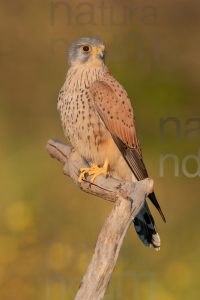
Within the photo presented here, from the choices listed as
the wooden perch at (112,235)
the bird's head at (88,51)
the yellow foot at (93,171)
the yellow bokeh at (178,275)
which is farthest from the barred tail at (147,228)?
the yellow bokeh at (178,275)

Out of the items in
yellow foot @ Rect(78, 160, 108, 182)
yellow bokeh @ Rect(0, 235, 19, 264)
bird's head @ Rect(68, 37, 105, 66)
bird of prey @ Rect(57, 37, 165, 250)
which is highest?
bird's head @ Rect(68, 37, 105, 66)

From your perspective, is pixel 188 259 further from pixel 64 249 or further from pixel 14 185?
pixel 14 185

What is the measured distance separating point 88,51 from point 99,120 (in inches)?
19.2

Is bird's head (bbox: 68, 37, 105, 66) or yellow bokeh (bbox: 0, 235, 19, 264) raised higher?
bird's head (bbox: 68, 37, 105, 66)

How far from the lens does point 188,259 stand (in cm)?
822

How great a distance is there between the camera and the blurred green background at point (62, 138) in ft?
25.9

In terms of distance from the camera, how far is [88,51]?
240 inches

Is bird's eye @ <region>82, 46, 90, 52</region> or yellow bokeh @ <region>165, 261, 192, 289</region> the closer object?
bird's eye @ <region>82, 46, 90, 52</region>

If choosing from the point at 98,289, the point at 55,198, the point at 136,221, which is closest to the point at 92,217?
the point at 55,198

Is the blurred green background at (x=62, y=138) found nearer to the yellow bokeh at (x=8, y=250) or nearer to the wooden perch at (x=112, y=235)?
the yellow bokeh at (x=8, y=250)

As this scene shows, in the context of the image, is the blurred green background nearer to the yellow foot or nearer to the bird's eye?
the yellow foot

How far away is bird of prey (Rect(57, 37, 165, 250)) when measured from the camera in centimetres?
600

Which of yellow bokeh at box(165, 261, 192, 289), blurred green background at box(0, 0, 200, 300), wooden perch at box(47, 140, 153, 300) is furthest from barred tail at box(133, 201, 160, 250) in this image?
yellow bokeh at box(165, 261, 192, 289)

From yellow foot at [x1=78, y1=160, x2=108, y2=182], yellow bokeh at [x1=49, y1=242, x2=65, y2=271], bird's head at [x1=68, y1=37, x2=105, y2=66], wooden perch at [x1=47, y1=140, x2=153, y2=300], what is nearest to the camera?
wooden perch at [x1=47, y1=140, x2=153, y2=300]
